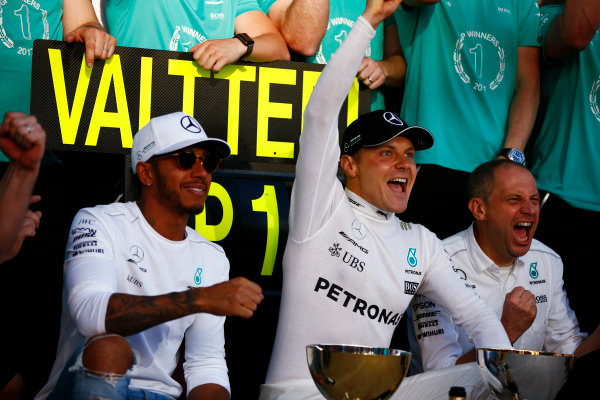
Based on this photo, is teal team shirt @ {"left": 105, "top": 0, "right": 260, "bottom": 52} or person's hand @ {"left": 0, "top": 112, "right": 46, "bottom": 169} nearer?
person's hand @ {"left": 0, "top": 112, "right": 46, "bottom": 169}

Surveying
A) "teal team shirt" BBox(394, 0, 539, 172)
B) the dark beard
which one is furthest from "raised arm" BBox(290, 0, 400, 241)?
"teal team shirt" BBox(394, 0, 539, 172)

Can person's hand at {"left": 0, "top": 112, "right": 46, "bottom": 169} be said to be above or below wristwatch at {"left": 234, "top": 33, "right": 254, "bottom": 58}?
below

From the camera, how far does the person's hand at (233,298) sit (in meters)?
2.29

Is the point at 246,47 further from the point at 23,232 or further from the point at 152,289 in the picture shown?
the point at 23,232

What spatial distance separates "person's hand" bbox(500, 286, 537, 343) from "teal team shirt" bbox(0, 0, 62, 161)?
266cm

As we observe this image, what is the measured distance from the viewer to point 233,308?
7.54 feet

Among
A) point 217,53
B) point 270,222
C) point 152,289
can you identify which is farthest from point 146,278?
point 217,53

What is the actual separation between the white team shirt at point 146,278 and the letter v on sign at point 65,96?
2.63 feet

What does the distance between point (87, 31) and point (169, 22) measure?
0.51 metres

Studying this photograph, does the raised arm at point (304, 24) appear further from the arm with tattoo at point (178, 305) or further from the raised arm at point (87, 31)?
the arm with tattoo at point (178, 305)

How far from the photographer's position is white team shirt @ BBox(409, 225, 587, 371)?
11.9ft

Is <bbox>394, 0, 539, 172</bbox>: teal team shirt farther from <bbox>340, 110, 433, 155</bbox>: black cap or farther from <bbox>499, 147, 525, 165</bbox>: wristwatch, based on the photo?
<bbox>340, 110, 433, 155</bbox>: black cap

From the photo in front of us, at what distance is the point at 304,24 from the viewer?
4141 mm

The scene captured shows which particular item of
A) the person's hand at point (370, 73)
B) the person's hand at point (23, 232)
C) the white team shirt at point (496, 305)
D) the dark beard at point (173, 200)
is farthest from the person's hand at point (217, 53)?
the white team shirt at point (496, 305)
